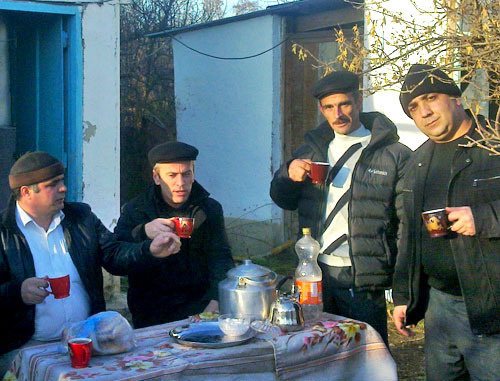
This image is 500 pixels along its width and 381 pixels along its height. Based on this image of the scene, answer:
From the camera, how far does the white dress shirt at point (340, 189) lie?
155 inches

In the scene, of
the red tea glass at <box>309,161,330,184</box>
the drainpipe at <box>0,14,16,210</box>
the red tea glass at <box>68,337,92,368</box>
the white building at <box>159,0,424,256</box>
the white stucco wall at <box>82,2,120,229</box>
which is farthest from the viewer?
the white building at <box>159,0,424,256</box>

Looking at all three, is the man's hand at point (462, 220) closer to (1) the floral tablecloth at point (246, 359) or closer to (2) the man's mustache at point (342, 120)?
(1) the floral tablecloth at point (246, 359)

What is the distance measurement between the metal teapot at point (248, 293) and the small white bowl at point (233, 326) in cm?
12

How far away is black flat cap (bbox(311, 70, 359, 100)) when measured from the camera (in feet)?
13.0

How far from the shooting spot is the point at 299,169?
3881mm

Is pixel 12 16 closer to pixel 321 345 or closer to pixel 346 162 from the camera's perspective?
pixel 346 162

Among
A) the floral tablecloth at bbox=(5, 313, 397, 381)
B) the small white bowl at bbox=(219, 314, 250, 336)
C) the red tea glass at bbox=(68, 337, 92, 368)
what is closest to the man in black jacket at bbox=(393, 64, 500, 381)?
the floral tablecloth at bbox=(5, 313, 397, 381)

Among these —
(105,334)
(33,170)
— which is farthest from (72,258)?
(105,334)

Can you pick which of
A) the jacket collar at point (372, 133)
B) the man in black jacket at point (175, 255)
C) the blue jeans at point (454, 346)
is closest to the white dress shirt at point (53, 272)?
the man in black jacket at point (175, 255)

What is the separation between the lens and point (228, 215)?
32.8 ft

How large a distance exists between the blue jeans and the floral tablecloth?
254 millimetres

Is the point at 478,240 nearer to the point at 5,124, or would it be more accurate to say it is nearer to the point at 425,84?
the point at 425,84

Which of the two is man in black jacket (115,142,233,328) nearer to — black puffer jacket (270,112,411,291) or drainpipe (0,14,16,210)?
black puffer jacket (270,112,411,291)

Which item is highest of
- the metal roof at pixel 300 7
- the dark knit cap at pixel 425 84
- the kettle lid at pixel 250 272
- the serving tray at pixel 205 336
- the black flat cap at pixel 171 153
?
the metal roof at pixel 300 7
